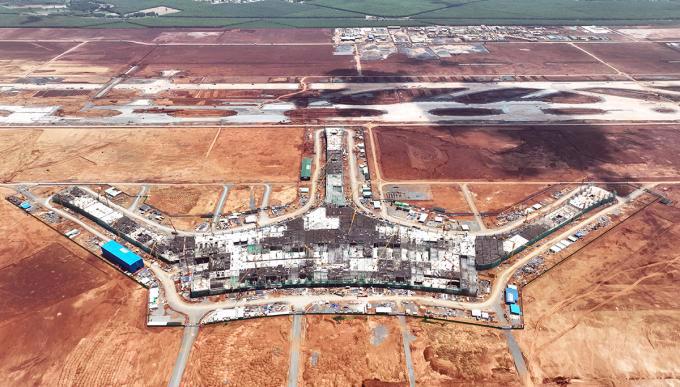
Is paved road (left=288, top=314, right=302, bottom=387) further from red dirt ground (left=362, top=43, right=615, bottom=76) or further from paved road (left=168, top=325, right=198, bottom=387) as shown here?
red dirt ground (left=362, top=43, right=615, bottom=76)

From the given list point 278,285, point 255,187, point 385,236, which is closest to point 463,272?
point 385,236

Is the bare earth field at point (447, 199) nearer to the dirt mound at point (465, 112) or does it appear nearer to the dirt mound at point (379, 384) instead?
the dirt mound at point (465, 112)

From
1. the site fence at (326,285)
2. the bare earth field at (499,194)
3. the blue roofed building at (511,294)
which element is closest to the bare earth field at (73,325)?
the site fence at (326,285)

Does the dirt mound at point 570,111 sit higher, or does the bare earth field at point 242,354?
the dirt mound at point 570,111

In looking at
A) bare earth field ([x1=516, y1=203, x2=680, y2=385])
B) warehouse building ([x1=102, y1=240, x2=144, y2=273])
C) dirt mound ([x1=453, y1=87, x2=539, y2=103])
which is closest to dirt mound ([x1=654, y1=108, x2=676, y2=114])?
dirt mound ([x1=453, y1=87, x2=539, y2=103])

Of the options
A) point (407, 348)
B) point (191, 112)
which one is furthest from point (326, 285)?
point (191, 112)

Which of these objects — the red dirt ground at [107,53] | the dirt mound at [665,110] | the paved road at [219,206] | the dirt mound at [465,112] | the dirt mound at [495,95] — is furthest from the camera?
the red dirt ground at [107,53]

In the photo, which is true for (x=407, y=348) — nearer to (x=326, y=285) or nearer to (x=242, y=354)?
(x=326, y=285)
